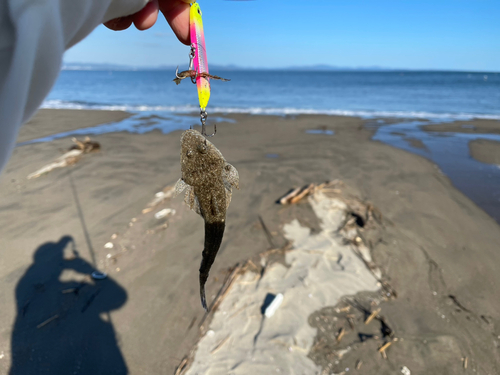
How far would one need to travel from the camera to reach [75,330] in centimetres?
469

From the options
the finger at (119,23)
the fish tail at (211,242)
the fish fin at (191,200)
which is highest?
the finger at (119,23)

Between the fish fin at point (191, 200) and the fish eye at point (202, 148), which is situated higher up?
the fish eye at point (202, 148)

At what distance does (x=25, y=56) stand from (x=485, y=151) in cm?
1753

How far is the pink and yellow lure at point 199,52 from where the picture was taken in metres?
2.21

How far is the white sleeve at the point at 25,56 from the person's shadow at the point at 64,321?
4380 millimetres

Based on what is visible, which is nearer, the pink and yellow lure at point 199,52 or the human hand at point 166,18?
the pink and yellow lure at point 199,52

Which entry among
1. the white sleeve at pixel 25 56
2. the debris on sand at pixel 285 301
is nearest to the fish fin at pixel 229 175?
the white sleeve at pixel 25 56

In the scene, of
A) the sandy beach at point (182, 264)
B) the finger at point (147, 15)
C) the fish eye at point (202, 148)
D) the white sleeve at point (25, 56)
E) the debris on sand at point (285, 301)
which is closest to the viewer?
the white sleeve at point (25, 56)

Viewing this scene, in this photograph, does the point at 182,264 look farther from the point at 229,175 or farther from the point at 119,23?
the point at 119,23

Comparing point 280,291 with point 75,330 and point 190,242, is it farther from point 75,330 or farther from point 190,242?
point 75,330

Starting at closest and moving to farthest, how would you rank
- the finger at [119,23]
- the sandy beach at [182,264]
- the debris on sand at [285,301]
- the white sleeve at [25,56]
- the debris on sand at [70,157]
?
the white sleeve at [25,56]
the finger at [119,23]
the debris on sand at [285,301]
the sandy beach at [182,264]
the debris on sand at [70,157]

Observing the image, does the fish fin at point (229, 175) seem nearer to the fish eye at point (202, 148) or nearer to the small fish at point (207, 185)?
the small fish at point (207, 185)

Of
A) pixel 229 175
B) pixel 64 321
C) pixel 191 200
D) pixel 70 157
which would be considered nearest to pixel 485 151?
pixel 229 175

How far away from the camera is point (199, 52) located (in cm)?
231
